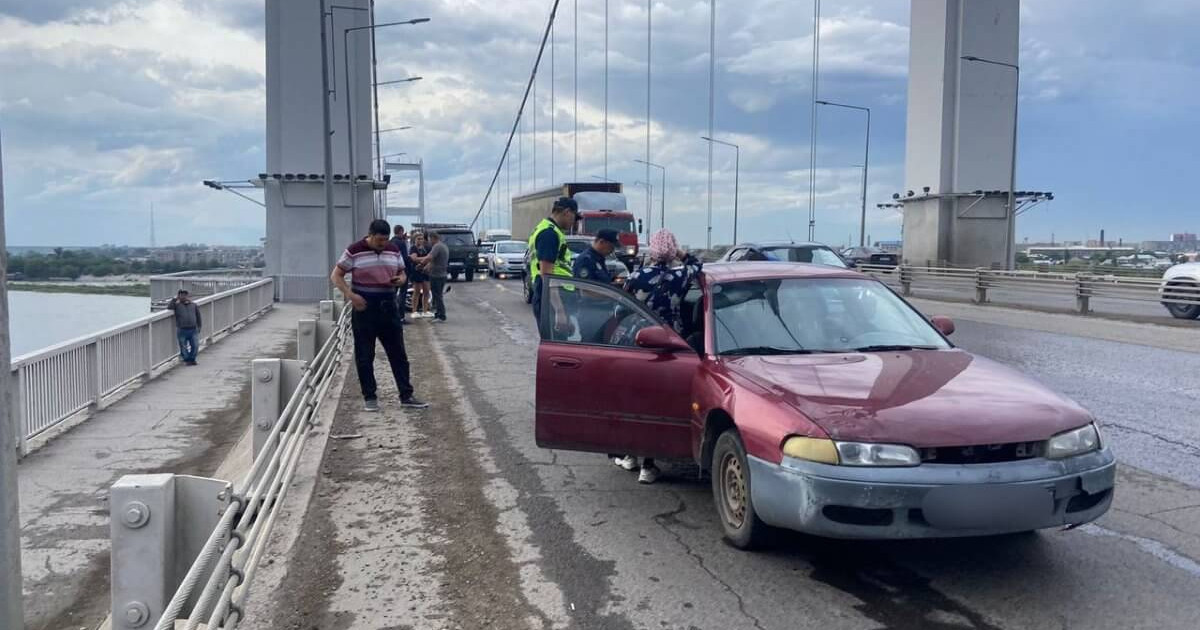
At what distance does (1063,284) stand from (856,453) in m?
21.8

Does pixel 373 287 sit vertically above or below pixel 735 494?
above

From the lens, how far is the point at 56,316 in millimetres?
13812

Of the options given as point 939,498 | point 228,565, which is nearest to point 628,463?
point 939,498

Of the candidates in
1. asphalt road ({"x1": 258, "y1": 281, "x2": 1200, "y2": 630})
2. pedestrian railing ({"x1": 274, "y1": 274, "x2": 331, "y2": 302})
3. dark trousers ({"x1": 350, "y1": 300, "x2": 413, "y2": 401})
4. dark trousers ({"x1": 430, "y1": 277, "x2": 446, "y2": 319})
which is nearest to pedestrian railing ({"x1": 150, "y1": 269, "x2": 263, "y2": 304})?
pedestrian railing ({"x1": 274, "y1": 274, "x2": 331, "y2": 302})

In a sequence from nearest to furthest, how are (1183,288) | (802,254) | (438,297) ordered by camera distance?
(802,254) < (1183,288) < (438,297)

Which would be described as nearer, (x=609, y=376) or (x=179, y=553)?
(x=179, y=553)

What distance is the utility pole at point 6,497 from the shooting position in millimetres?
3246

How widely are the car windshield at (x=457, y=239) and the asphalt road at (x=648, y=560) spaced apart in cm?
3179

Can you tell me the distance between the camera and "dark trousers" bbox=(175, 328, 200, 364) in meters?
15.9

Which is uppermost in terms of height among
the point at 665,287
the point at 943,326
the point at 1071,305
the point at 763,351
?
the point at 665,287

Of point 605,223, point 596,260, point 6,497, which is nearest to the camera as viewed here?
point 6,497

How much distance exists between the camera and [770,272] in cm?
672

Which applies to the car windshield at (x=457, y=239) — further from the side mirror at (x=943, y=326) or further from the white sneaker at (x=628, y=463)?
the side mirror at (x=943, y=326)

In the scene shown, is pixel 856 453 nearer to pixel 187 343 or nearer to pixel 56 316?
pixel 56 316
